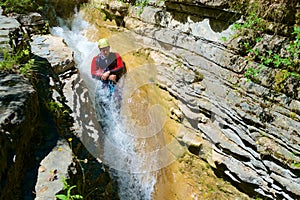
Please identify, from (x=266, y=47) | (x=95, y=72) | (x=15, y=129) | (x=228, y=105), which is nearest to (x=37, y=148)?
(x=15, y=129)

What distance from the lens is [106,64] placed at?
566 centimetres

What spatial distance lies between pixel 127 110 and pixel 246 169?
2.72 meters

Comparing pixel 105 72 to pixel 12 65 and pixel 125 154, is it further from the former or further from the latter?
pixel 12 65

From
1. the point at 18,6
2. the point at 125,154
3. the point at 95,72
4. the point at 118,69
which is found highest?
the point at 18,6

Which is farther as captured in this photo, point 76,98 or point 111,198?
point 76,98

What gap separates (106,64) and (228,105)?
2.75m

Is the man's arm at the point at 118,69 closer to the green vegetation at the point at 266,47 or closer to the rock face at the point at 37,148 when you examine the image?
the rock face at the point at 37,148

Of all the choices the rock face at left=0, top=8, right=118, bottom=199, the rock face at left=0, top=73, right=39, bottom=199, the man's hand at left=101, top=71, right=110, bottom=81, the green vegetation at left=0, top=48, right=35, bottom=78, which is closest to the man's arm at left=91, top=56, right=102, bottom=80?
the man's hand at left=101, top=71, right=110, bottom=81

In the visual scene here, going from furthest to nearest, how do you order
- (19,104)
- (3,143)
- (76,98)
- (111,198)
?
1. (76,98)
2. (111,198)
3. (19,104)
4. (3,143)

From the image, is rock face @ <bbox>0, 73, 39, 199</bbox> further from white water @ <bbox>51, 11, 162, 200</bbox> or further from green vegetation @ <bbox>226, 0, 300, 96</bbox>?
green vegetation @ <bbox>226, 0, 300, 96</bbox>

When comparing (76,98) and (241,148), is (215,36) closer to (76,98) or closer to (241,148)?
(241,148)

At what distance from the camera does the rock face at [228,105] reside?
3404mm

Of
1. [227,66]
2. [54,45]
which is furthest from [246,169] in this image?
[54,45]

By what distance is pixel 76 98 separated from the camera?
15.1 feet
